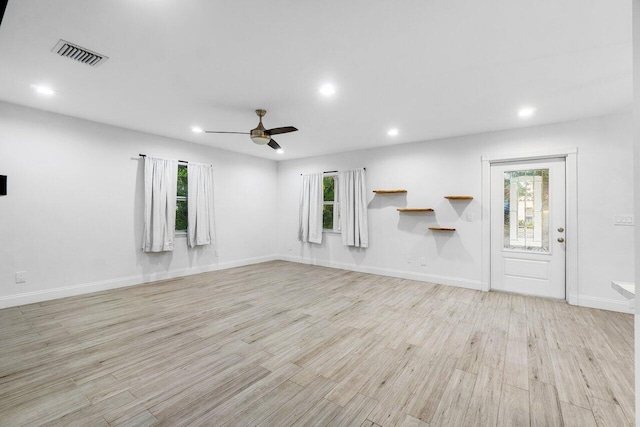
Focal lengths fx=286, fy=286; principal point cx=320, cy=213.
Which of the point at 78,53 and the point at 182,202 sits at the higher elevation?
the point at 78,53

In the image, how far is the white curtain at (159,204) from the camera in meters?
4.89

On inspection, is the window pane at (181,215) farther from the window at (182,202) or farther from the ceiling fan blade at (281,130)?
the ceiling fan blade at (281,130)

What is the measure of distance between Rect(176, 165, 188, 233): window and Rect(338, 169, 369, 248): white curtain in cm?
317

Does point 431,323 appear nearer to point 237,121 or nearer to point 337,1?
point 337,1

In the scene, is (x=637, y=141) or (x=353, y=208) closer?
(x=637, y=141)

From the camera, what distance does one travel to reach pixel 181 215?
5.60 meters

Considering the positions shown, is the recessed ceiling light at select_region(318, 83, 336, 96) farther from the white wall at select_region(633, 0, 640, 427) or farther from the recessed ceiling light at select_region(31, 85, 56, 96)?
the recessed ceiling light at select_region(31, 85, 56, 96)

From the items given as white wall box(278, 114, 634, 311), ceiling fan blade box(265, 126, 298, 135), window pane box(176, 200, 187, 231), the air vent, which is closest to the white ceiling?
the air vent

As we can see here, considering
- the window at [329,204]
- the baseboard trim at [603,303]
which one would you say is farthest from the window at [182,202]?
the baseboard trim at [603,303]

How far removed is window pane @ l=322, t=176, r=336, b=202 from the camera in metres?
6.75

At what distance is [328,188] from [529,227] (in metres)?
3.94

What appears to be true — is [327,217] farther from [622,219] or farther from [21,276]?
[21,276]

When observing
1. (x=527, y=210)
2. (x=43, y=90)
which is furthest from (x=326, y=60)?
(x=527, y=210)

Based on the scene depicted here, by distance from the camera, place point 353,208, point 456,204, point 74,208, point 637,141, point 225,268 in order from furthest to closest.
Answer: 1. point 225,268
2. point 353,208
3. point 456,204
4. point 74,208
5. point 637,141
